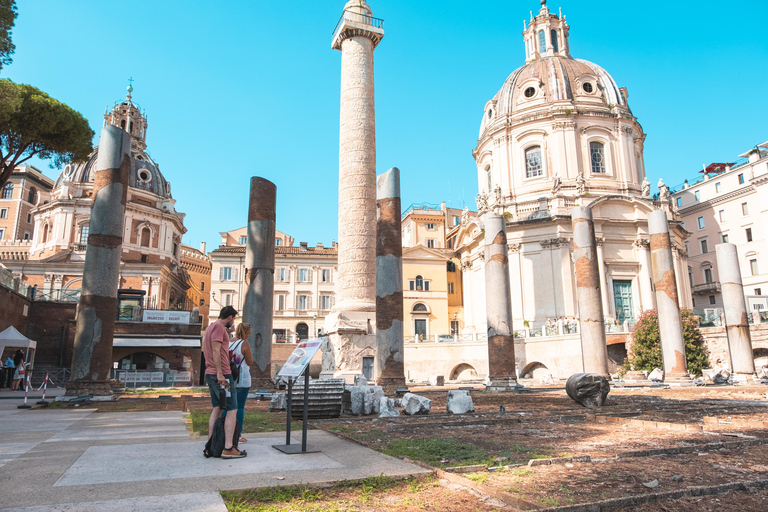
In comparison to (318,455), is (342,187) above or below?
above

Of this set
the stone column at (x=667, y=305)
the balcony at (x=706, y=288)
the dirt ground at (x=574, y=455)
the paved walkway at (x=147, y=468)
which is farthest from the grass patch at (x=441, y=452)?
the balcony at (x=706, y=288)

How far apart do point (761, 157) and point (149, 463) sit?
54733 mm

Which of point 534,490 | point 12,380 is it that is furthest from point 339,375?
point 12,380

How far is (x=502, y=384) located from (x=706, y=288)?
40.1 metres

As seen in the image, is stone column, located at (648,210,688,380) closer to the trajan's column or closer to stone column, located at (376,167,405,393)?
the trajan's column

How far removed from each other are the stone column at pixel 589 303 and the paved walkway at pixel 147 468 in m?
15.9

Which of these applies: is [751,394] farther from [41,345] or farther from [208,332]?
[41,345]

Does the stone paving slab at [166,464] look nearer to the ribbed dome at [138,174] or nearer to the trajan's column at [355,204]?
the trajan's column at [355,204]

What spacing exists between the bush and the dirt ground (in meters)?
18.2

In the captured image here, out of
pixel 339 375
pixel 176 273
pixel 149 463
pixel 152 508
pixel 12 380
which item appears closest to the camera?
pixel 152 508

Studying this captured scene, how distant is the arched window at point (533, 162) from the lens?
144 ft

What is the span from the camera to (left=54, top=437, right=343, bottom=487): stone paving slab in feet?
16.5

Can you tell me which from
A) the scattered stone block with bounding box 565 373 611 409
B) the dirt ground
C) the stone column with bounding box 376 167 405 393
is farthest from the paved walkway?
the stone column with bounding box 376 167 405 393

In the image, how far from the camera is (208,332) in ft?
20.7
